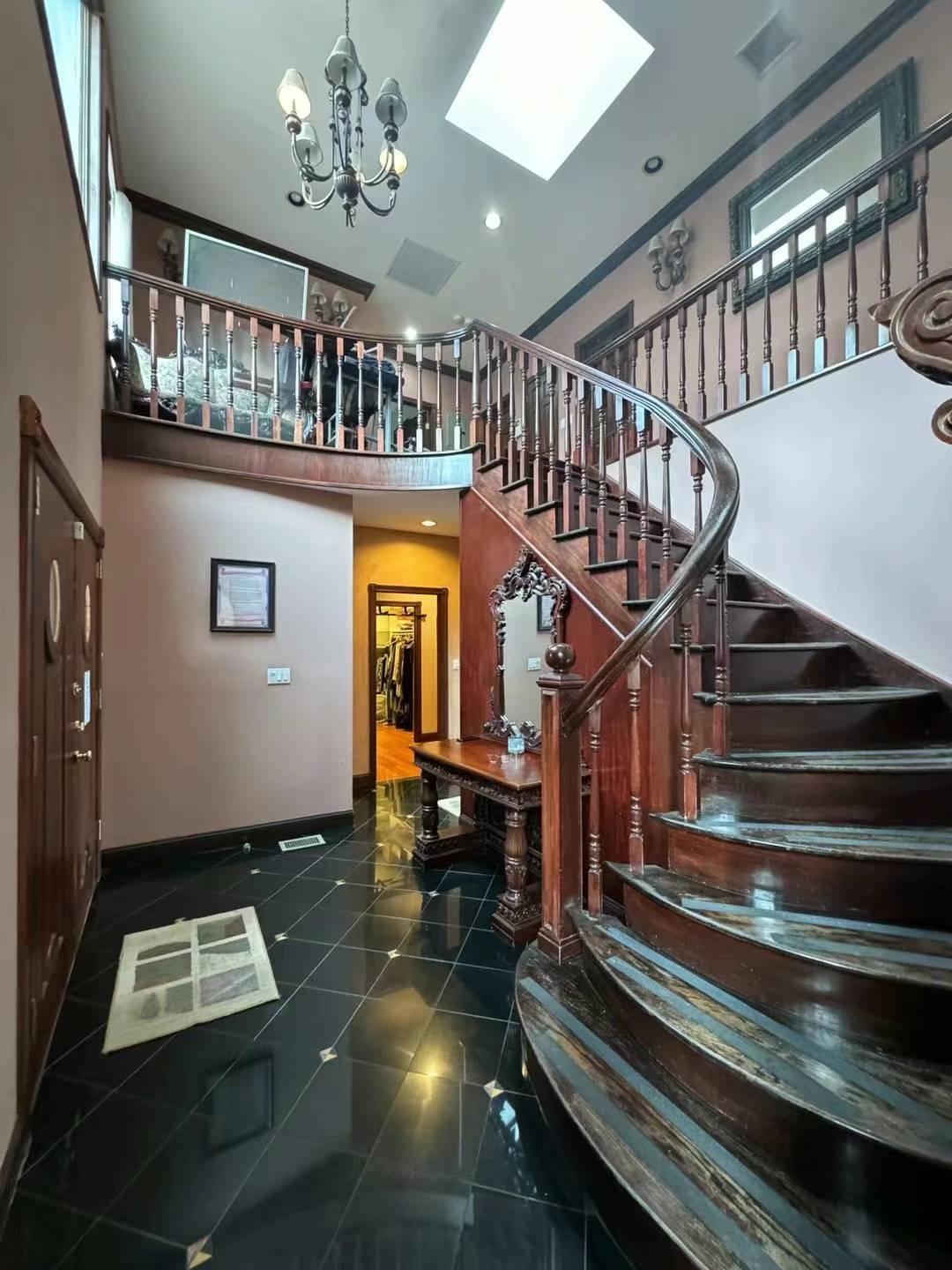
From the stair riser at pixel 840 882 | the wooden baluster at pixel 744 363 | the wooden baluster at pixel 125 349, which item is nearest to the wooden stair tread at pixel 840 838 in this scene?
the stair riser at pixel 840 882

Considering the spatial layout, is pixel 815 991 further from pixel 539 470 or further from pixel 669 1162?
pixel 539 470

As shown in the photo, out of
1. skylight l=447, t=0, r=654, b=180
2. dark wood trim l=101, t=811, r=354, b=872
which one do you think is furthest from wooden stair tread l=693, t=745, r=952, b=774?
skylight l=447, t=0, r=654, b=180

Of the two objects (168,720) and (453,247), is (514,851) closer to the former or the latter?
(168,720)

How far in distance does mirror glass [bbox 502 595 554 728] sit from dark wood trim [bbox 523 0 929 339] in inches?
156

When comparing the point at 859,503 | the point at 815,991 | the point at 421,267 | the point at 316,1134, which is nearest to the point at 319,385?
the point at 421,267

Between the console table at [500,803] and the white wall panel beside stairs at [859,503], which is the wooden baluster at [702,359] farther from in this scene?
the console table at [500,803]

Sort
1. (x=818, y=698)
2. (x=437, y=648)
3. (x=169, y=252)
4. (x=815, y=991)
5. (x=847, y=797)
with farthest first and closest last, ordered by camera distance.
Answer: (x=437, y=648), (x=169, y=252), (x=818, y=698), (x=847, y=797), (x=815, y=991)

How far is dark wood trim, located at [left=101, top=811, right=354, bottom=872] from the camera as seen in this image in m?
3.16

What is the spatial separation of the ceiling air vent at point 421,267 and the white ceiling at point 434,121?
0.10 metres

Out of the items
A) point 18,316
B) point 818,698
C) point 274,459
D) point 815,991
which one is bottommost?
point 815,991

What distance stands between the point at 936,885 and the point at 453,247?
6.01 metres

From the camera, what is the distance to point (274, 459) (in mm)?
3605

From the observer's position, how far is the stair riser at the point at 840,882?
1291 mm

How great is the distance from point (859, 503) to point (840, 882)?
184cm
